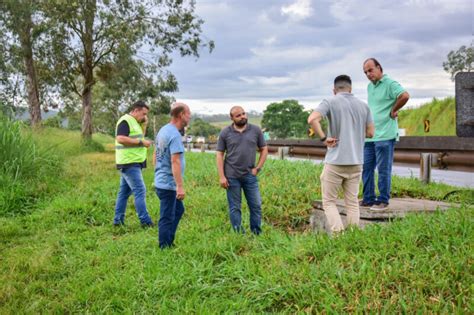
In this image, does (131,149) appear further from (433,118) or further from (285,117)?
(285,117)

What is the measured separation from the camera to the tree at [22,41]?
1888 centimetres

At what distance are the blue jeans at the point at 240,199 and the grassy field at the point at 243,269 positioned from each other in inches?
7.0

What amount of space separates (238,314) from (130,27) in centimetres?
2149

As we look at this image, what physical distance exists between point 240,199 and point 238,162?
0.47 metres

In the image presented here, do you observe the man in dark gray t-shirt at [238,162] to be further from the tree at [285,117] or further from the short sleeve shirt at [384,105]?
the tree at [285,117]

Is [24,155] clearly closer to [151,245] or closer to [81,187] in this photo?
[81,187]

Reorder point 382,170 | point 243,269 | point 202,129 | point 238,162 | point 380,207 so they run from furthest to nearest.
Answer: point 202,129 → point 238,162 → point 382,170 → point 380,207 → point 243,269

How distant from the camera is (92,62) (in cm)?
2438

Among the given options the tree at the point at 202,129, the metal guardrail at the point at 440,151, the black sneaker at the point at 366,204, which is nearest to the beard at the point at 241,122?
the black sneaker at the point at 366,204

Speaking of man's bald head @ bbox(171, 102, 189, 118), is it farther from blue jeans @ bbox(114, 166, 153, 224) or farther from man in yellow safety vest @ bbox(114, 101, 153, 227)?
blue jeans @ bbox(114, 166, 153, 224)

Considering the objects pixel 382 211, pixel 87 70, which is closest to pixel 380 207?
pixel 382 211

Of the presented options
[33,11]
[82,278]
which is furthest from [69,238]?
[33,11]

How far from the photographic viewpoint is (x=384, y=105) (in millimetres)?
5188

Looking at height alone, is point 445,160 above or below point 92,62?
below
